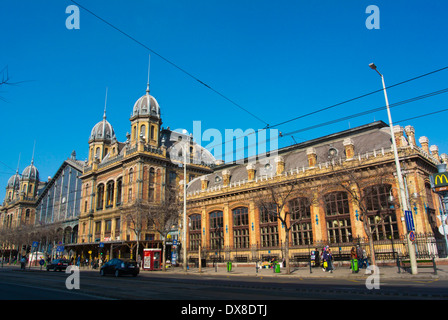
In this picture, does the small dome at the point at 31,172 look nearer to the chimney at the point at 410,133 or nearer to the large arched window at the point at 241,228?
the large arched window at the point at 241,228

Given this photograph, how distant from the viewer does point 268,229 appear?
38531 millimetres

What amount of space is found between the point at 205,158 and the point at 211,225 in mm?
26147

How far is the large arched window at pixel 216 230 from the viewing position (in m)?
43.0

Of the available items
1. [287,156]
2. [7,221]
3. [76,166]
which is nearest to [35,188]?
[7,221]

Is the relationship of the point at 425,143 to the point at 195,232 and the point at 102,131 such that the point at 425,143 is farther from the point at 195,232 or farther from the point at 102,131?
the point at 102,131

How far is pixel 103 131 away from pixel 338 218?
54.1 meters

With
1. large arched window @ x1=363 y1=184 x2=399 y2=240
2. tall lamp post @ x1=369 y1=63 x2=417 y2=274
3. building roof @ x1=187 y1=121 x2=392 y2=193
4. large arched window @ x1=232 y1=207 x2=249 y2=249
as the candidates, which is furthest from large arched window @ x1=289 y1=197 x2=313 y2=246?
tall lamp post @ x1=369 y1=63 x2=417 y2=274

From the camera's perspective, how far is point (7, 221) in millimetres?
104875

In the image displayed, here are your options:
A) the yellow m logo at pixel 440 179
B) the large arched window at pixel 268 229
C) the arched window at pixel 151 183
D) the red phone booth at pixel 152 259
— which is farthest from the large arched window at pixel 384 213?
the arched window at pixel 151 183

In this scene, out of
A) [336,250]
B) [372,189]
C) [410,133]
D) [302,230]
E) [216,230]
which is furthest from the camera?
[216,230]

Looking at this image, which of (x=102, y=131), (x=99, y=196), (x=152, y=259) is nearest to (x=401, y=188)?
(x=152, y=259)

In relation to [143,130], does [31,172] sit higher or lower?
higher
